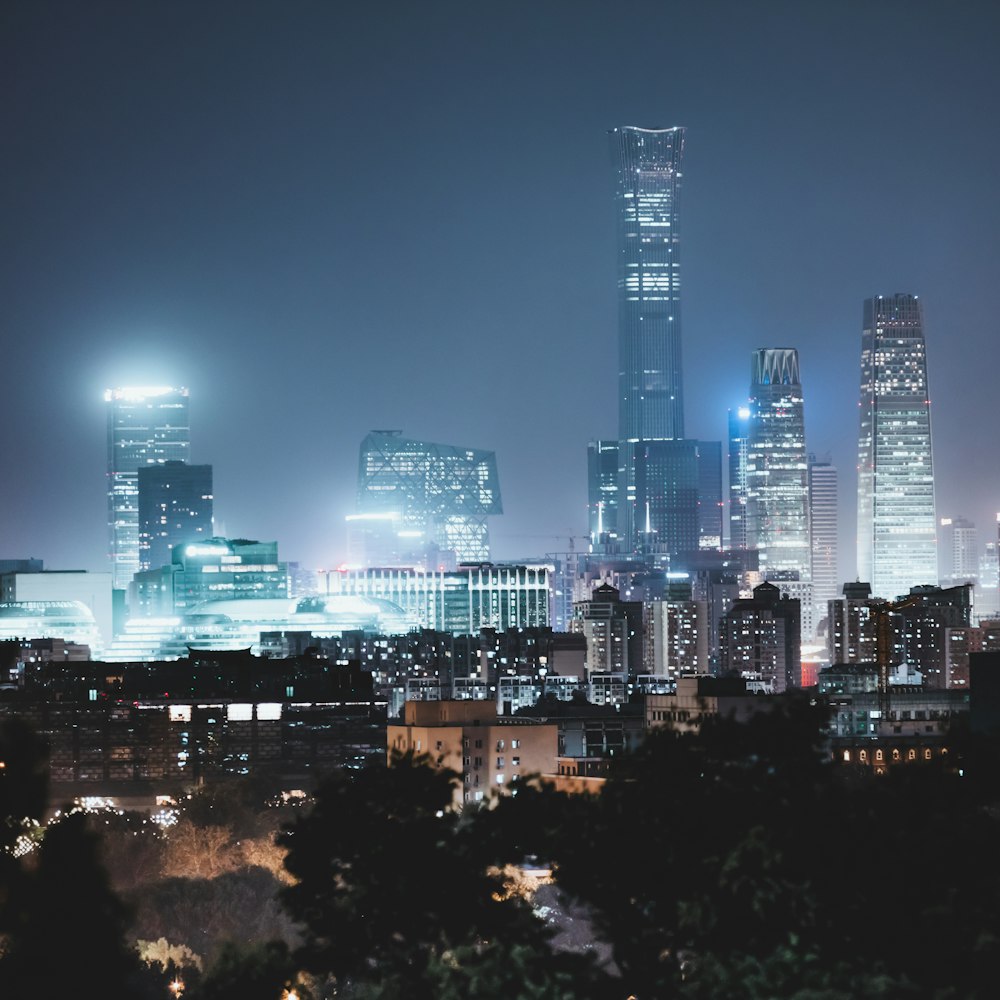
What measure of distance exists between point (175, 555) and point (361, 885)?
145020mm

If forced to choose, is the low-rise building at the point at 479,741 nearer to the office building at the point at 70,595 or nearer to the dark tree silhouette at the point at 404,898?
the dark tree silhouette at the point at 404,898

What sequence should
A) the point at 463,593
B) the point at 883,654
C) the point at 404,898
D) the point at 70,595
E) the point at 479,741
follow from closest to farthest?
1. the point at 404,898
2. the point at 479,741
3. the point at 883,654
4. the point at 70,595
5. the point at 463,593

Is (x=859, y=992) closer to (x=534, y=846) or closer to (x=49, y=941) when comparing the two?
(x=534, y=846)

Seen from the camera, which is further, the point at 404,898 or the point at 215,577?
the point at 215,577

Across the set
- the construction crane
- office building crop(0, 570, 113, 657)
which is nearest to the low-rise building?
the construction crane

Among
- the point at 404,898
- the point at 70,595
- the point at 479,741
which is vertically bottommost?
the point at 479,741

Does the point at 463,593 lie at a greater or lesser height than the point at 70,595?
greater

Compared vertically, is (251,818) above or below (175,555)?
below

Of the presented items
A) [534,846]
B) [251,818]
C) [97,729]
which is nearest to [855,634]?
[97,729]

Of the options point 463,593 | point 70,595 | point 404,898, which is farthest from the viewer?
point 463,593

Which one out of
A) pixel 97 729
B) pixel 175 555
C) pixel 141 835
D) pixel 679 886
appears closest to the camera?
pixel 679 886

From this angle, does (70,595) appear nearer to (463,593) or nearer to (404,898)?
(463,593)

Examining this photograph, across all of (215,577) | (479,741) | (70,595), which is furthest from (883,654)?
(70,595)

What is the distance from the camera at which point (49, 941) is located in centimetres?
2559
